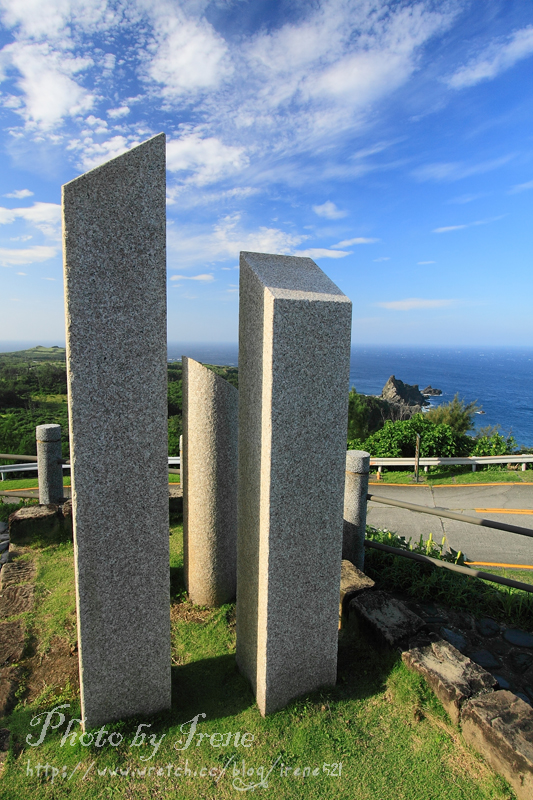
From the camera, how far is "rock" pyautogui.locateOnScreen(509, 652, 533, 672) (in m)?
3.15

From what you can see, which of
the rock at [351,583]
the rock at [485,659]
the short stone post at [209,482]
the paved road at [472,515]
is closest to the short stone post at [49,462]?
the short stone post at [209,482]

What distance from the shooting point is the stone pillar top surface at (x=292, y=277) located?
2.47 m

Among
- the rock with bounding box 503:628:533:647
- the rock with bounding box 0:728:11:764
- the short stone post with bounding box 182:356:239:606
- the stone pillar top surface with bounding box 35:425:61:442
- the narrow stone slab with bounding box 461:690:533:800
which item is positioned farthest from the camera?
the stone pillar top surface with bounding box 35:425:61:442

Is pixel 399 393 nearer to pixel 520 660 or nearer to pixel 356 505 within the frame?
pixel 356 505

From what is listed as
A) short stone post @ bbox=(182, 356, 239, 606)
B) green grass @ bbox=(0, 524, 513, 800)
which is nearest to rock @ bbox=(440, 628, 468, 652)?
green grass @ bbox=(0, 524, 513, 800)

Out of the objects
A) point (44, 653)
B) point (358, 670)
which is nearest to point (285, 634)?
point (358, 670)

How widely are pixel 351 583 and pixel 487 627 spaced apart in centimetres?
114

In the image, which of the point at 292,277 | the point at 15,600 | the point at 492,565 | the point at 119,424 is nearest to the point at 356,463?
the point at 292,277

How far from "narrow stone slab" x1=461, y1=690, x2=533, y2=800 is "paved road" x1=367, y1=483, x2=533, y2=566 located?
524cm

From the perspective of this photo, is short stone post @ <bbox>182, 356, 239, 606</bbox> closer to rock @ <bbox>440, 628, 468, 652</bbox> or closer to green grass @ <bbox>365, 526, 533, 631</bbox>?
green grass @ <bbox>365, 526, 533, 631</bbox>

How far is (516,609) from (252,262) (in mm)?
3593

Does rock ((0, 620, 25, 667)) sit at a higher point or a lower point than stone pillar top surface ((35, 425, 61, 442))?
lower

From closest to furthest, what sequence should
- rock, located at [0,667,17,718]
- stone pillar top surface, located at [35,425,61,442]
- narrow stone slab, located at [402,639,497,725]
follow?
narrow stone slab, located at [402,639,497,725], rock, located at [0,667,17,718], stone pillar top surface, located at [35,425,61,442]

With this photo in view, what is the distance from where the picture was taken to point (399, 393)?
237ft
